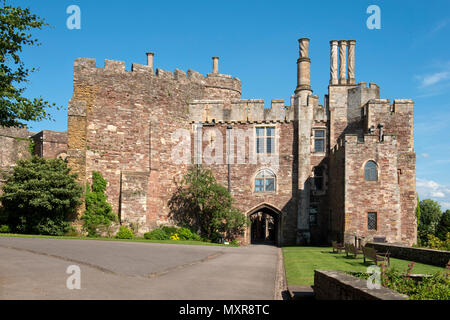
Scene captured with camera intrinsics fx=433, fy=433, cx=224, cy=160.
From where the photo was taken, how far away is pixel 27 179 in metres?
24.5

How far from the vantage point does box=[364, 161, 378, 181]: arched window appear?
24.7 meters

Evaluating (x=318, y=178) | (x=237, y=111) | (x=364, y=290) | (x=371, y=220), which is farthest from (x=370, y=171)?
(x=364, y=290)

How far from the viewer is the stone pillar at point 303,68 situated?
101 feet

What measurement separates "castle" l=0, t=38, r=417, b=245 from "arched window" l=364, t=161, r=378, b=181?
6cm

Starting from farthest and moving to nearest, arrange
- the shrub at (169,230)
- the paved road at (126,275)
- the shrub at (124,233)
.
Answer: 1. the shrub at (169,230)
2. the shrub at (124,233)
3. the paved road at (126,275)

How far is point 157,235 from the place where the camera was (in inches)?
1070

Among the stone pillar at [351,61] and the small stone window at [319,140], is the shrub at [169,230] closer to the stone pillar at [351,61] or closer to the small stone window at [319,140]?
the small stone window at [319,140]

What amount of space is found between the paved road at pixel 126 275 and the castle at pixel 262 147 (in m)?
10.9

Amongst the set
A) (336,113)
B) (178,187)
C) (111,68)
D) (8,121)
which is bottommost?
(178,187)

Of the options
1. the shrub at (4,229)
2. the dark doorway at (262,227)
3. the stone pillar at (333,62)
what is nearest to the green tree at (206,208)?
the shrub at (4,229)

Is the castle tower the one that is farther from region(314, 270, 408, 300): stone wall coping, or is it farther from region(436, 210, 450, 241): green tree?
region(314, 270, 408, 300): stone wall coping

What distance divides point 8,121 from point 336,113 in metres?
22.4
